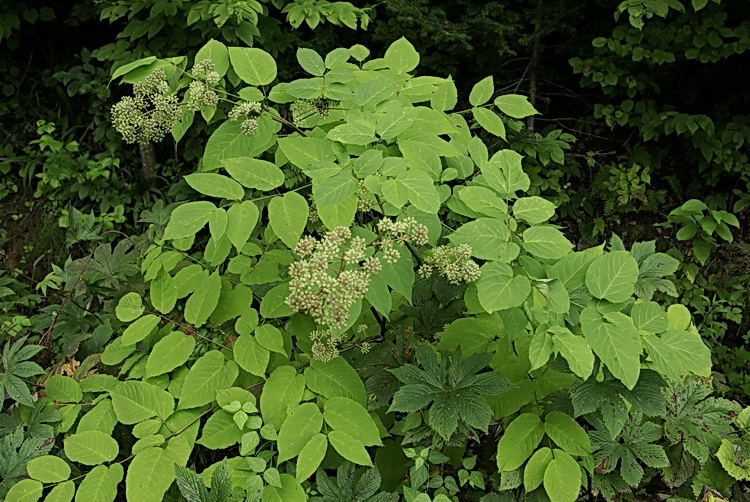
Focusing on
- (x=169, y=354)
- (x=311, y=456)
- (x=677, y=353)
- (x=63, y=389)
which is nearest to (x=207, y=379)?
(x=169, y=354)

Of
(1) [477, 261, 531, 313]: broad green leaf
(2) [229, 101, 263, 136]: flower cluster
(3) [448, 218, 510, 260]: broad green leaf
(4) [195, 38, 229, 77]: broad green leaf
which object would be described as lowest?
(1) [477, 261, 531, 313]: broad green leaf

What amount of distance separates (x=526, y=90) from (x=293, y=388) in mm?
3932

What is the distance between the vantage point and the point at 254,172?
1438 mm

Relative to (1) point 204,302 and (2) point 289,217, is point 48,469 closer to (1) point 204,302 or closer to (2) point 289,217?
(1) point 204,302

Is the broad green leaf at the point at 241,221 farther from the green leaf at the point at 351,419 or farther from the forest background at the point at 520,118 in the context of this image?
the forest background at the point at 520,118

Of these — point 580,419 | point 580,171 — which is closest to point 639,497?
point 580,419

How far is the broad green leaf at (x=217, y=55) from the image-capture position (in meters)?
1.70

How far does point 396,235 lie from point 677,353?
27.9 inches

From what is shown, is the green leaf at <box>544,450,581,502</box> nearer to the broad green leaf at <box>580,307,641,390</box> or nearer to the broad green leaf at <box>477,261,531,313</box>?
the broad green leaf at <box>580,307,641,390</box>

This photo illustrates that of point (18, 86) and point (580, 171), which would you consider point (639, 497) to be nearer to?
point (580, 171)

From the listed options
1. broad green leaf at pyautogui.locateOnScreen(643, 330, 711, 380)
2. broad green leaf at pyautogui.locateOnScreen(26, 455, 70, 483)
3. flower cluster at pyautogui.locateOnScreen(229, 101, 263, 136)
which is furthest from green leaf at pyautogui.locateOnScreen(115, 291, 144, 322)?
broad green leaf at pyautogui.locateOnScreen(643, 330, 711, 380)

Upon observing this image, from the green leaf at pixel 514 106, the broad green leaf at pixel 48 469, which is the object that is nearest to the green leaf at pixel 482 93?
the green leaf at pixel 514 106

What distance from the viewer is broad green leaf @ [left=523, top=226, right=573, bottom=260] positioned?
1424 mm

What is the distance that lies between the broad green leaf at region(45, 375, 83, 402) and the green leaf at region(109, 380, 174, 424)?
21 centimetres
